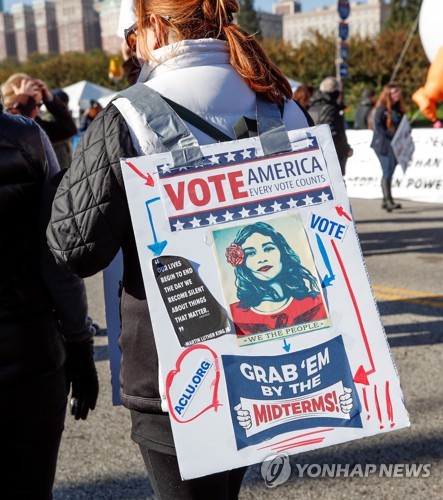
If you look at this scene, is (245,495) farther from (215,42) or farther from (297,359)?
(215,42)

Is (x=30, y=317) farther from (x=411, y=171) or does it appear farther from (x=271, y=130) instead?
(x=411, y=171)

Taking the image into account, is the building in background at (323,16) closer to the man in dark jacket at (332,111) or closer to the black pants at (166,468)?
the man in dark jacket at (332,111)

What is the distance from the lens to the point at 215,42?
1.65 metres

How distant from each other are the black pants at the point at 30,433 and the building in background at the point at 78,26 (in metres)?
142

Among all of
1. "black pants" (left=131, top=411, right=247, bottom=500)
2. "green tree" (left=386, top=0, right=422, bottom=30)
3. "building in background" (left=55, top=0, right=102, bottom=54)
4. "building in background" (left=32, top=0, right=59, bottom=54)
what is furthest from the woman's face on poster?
"building in background" (left=32, top=0, right=59, bottom=54)

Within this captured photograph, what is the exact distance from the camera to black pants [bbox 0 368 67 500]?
5.90ft

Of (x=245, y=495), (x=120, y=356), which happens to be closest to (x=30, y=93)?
(x=245, y=495)

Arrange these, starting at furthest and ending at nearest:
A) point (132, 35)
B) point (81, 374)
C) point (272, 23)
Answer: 1. point (272, 23)
2. point (81, 374)
3. point (132, 35)

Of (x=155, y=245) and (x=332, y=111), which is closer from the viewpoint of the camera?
(x=155, y=245)

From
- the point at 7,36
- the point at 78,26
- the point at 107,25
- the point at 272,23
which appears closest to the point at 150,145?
the point at 107,25

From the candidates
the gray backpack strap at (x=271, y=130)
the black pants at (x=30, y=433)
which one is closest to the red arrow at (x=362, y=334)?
the gray backpack strap at (x=271, y=130)

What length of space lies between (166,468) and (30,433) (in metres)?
0.37

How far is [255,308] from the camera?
154 cm

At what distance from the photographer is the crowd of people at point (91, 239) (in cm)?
156
